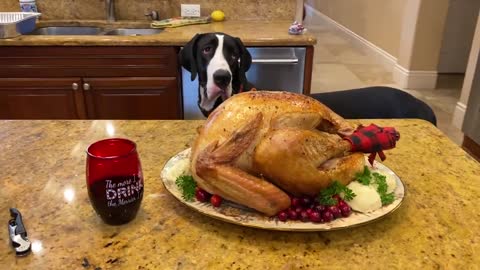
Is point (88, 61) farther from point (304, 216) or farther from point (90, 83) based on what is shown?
point (304, 216)

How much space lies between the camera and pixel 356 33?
654 centimetres

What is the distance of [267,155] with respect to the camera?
0.78 m

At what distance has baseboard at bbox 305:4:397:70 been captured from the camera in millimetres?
5316

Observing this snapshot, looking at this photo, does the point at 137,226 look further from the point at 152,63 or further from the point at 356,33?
the point at 356,33

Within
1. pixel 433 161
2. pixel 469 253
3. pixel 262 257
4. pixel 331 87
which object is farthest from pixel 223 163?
pixel 331 87

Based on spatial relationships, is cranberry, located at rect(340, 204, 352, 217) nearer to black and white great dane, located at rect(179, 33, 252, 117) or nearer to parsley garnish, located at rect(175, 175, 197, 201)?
parsley garnish, located at rect(175, 175, 197, 201)

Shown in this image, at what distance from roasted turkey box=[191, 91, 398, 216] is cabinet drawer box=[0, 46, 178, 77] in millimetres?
1861

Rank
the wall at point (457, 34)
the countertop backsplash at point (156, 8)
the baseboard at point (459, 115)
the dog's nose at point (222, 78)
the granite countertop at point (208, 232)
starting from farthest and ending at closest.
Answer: the wall at point (457, 34) → the baseboard at point (459, 115) → the countertop backsplash at point (156, 8) → the dog's nose at point (222, 78) → the granite countertop at point (208, 232)

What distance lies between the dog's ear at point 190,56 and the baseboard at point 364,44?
133 inches

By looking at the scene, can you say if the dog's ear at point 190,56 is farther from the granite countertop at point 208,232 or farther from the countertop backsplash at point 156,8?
the granite countertop at point 208,232

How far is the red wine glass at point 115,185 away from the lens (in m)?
0.76

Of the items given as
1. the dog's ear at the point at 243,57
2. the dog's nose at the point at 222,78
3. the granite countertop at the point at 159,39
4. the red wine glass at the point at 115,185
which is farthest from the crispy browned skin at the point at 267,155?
the granite countertop at the point at 159,39

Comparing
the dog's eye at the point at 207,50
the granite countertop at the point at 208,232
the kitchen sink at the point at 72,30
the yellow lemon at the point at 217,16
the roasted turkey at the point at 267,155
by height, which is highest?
the roasted turkey at the point at 267,155

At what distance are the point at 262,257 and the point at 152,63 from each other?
2.07 m
